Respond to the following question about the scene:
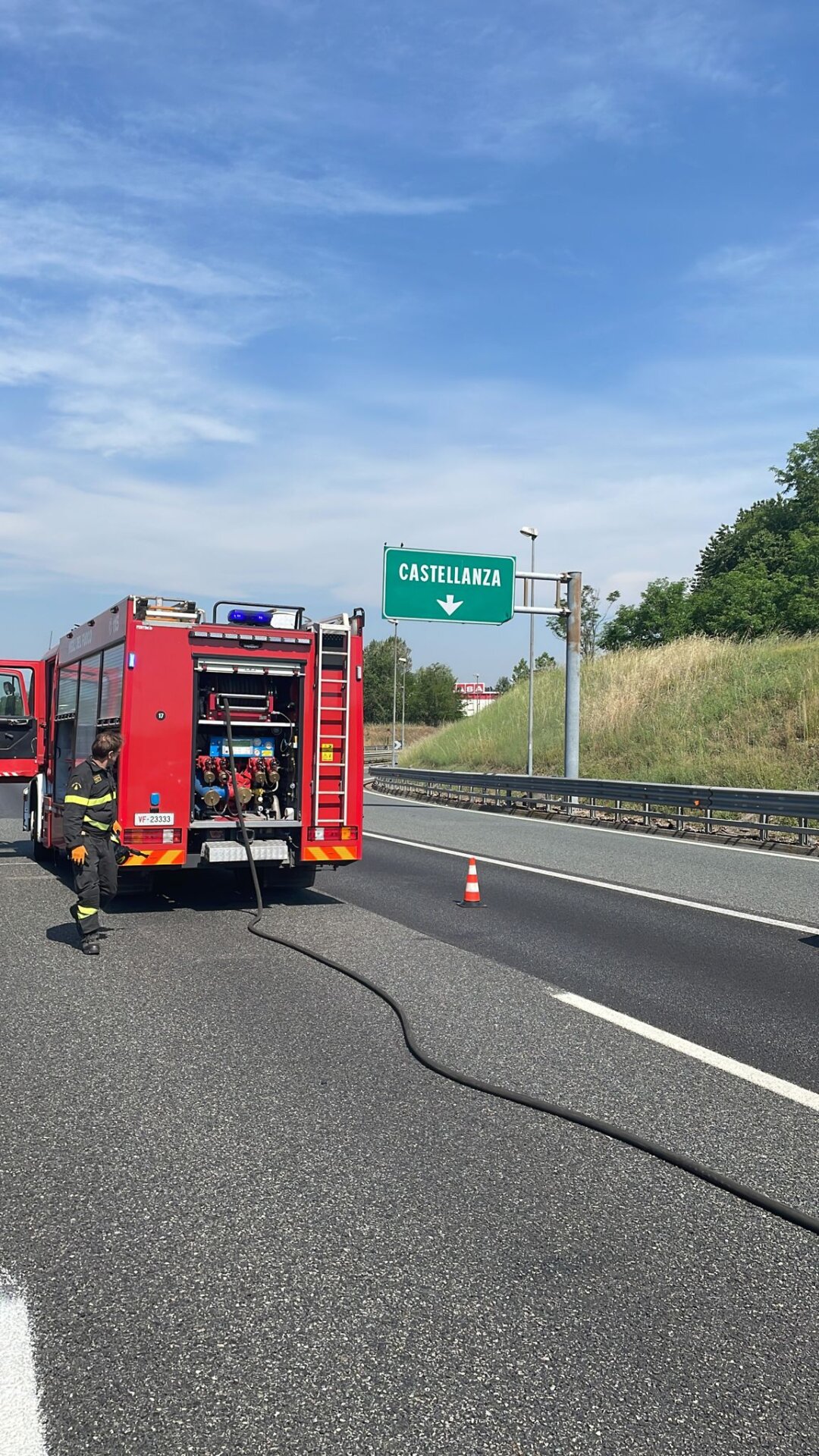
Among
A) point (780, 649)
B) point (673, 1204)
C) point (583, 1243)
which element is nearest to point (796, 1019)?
point (673, 1204)

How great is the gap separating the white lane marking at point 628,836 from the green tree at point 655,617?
114 feet

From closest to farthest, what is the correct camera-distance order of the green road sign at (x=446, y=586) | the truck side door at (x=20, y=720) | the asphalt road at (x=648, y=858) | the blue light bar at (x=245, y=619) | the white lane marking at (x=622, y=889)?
1. the white lane marking at (x=622, y=889)
2. the blue light bar at (x=245, y=619)
3. the asphalt road at (x=648, y=858)
4. the truck side door at (x=20, y=720)
5. the green road sign at (x=446, y=586)

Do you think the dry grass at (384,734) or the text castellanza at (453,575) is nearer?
the text castellanza at (453,575)

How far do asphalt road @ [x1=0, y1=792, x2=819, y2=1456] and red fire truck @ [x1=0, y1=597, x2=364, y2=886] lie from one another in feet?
13.8

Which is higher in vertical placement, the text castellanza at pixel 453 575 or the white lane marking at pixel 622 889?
the text castellanza at pixel 453 575

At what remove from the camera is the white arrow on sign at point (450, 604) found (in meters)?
27.8

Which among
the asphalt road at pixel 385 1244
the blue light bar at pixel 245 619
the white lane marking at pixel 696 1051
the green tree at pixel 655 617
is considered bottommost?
the asphalt road at pixel 385 1244

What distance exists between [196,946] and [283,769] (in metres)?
3.09

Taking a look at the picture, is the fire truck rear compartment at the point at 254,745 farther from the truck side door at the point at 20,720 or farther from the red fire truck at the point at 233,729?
the truck side door at the point at 20,720

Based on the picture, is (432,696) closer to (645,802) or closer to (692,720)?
(692,720)

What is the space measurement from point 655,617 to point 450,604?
43246 millimetres

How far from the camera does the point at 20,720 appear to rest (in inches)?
672

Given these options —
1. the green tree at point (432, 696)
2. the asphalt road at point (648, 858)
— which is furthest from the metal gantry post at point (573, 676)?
the green tree at point (432, 696)

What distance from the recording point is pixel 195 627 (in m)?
11.6
